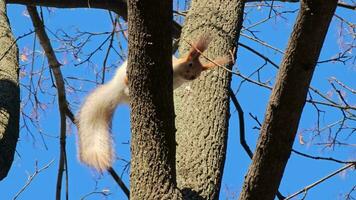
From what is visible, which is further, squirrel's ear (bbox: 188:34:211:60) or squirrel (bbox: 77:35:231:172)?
squirrel (bbox: 77:35:231:172)

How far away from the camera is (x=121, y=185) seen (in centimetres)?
321

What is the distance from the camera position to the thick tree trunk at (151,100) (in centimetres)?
191

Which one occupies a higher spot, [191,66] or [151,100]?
[191,66]

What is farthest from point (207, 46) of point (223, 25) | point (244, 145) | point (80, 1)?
point (80, 1)

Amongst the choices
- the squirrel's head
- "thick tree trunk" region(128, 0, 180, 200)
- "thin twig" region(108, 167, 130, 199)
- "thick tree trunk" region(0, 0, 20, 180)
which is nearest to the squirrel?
the squirrel's head

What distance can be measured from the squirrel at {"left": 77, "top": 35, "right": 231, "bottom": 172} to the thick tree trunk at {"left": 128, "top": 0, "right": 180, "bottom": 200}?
24.1 inches

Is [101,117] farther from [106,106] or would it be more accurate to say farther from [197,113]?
[197,113]

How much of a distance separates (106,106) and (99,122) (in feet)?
0.32

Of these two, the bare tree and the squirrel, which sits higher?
the squirrel

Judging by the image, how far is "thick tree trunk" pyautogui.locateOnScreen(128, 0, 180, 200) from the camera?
191cm

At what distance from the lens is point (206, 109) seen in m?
2.56

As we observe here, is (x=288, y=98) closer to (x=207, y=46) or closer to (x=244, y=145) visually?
(x=207, y=46)

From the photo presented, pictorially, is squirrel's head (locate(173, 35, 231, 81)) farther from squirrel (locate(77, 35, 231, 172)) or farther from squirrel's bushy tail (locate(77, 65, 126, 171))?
squirrel's bushy tail (locate(77, 65, 126, 171))

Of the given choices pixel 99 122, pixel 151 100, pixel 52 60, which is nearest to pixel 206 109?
pixel 151 100
